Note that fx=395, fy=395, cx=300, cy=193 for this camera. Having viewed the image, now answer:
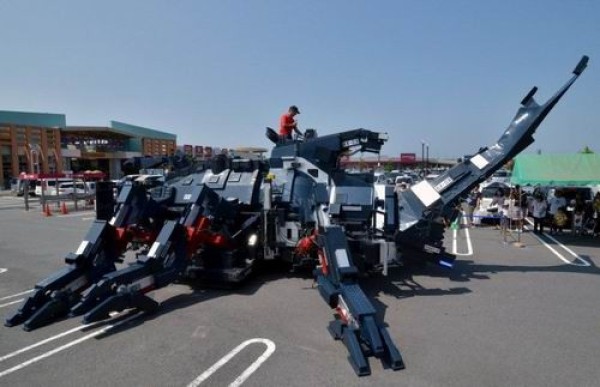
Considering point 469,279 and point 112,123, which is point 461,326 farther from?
point 112,123

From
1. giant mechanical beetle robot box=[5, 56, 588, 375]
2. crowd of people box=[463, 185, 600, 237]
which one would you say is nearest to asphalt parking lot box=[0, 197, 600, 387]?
giant mechanical beetle robot box=[5, 56, 588, 375]

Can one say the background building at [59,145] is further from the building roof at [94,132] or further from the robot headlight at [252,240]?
the robot headlight at [252,240]

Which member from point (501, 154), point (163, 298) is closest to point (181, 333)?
point (163, 298)

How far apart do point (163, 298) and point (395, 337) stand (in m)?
3.70

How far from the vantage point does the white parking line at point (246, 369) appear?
384cm

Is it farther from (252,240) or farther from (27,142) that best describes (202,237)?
(27,142)

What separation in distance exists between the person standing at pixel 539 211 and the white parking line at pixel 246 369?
1211cm

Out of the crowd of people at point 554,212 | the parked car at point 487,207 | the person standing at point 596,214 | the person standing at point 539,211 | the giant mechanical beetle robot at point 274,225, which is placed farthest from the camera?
the parked car at point 487,207

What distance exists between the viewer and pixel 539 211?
13.3 metres

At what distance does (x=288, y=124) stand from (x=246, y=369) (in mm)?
5691

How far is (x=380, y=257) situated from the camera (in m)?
6.35

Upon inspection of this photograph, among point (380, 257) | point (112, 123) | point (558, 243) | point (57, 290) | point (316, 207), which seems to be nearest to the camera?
point (57, 290)

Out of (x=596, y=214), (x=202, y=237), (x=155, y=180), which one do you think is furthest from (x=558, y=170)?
(x=155, y=180)

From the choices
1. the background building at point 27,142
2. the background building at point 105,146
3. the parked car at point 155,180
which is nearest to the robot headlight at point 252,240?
the parked car at point 155,180
